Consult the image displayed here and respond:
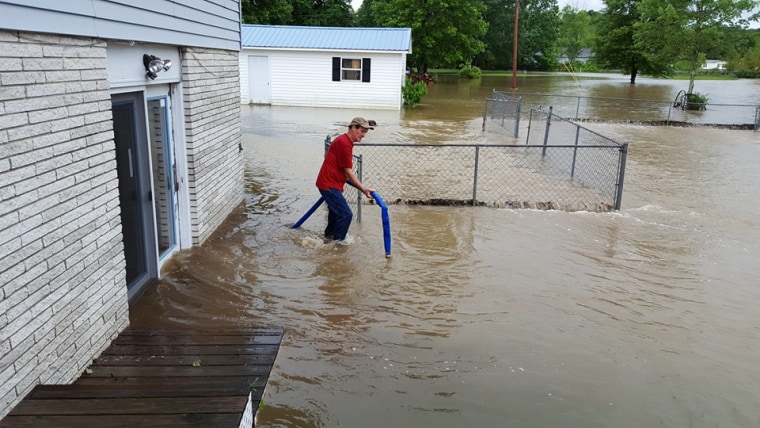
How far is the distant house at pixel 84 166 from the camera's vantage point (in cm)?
330

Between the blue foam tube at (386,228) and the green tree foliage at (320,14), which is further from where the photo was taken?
the green tree foliage at (320,14)

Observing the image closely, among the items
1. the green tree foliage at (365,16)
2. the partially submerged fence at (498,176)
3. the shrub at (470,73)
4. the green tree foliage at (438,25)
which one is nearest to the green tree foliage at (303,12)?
the green tree foliage at (365,16)

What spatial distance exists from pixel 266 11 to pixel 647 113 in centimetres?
2616

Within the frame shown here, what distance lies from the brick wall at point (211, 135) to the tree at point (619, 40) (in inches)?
1847

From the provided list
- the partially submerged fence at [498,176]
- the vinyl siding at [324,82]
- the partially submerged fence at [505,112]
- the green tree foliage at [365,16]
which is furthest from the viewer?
the green tree foliage at [365,16]

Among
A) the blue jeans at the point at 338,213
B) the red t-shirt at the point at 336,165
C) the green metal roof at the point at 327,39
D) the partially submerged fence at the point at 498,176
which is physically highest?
the green metal roof at the point at 327,39

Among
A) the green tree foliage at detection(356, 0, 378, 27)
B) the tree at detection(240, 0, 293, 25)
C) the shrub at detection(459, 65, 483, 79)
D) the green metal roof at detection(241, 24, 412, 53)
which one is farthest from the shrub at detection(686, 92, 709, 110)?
the green tree foliage at detection(356, 0, 378, 27)

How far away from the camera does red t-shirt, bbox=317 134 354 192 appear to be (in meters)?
7.16

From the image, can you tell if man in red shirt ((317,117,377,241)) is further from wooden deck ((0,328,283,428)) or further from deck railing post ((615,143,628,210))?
deck railing post ((615,143,628,210))

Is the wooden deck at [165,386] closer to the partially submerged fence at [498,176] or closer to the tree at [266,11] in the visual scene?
the partially submerged fence at [498,176]

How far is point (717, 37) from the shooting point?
29094 mm

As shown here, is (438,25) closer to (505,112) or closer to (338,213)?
(505,112)

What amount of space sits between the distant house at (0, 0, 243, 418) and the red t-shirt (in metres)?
1.58

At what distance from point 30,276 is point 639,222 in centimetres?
833
